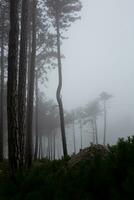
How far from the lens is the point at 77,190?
3344 mm

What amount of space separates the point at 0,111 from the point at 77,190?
1799 cm

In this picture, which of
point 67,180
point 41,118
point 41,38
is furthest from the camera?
point 41,118

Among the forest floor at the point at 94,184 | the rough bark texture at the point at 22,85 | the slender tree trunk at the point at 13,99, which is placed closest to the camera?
the forest floor at the point at 94,184

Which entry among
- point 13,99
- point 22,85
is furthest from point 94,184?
→ point 22,85

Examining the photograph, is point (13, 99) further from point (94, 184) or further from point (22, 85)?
point (94, 184)

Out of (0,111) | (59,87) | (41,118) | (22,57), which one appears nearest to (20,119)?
(22,57)

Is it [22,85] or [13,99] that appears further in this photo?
[22,85]

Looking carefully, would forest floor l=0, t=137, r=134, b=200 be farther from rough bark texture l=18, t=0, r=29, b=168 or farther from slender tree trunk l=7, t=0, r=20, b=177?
rough bark texture l=18, t=0, r=29, b=168

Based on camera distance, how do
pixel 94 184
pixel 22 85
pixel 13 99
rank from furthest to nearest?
pixel 22 85 < pixel 13 99 < pixel 94 184

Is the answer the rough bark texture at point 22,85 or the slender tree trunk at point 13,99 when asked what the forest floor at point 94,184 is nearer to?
the slender tree trunk at point 13,99

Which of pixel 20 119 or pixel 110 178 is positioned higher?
pixel 20 119

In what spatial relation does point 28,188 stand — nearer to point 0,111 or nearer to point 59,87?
point 59,87

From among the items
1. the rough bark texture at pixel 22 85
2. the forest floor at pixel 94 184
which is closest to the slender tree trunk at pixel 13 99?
the rough bark texture at pixel 22 85

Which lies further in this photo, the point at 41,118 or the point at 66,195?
the point at 41,118
